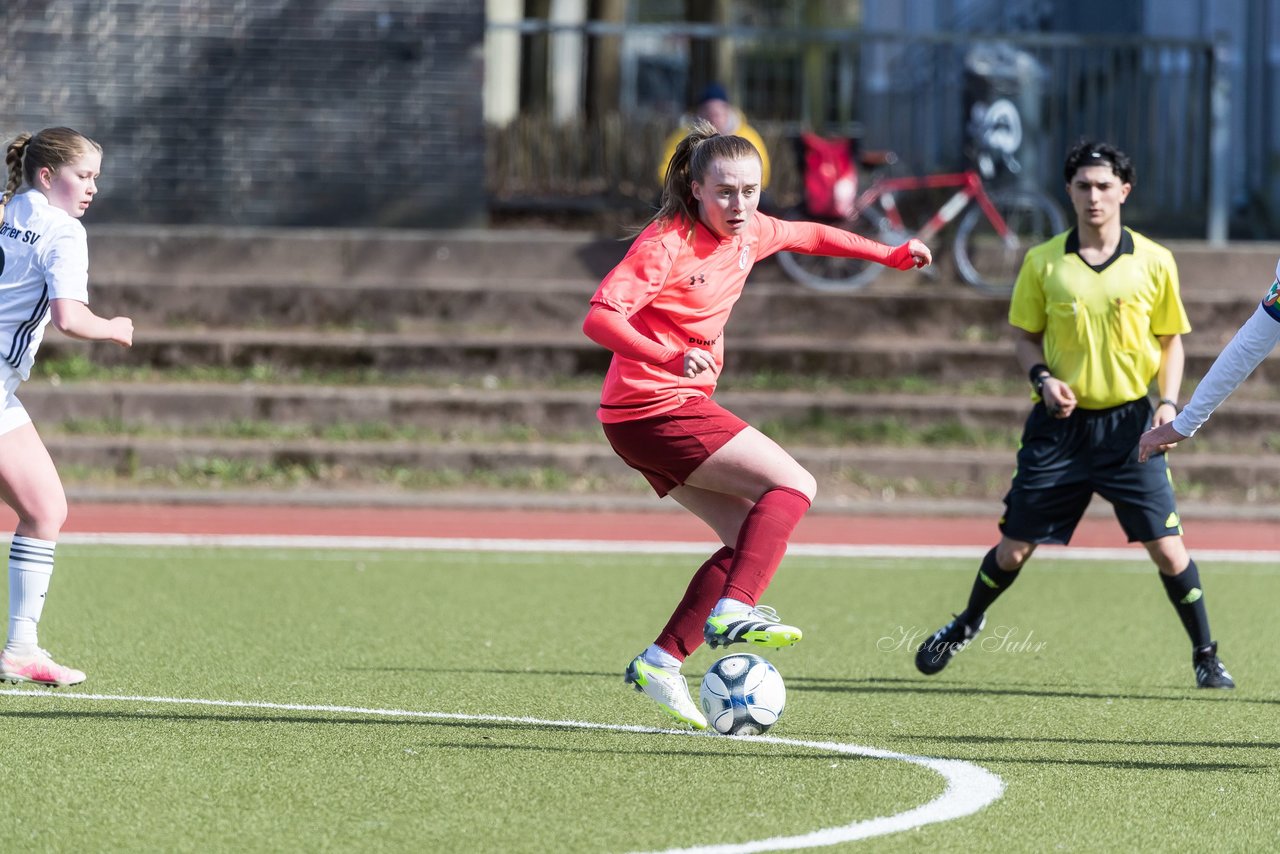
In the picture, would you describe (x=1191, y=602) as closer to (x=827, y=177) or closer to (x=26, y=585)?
(x=26, y=585)

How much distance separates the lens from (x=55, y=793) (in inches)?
187

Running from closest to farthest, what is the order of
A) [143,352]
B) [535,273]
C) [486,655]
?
[486,655] → [143,352] → [535,273]

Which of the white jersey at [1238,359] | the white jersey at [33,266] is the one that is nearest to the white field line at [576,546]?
the white jersey at [33,266]

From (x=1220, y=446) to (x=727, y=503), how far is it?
10.3m

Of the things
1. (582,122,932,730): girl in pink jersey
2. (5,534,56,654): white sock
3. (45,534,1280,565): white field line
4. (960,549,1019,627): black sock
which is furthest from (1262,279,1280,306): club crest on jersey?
(45,534,1280,565): white field line

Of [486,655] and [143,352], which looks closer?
[486,655]

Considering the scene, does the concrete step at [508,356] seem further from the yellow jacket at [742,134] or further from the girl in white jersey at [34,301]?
the girl in white jersey at [34,301]

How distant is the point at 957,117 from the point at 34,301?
1487 cm

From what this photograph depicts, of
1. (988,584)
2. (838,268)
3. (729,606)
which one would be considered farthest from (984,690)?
(838,268)

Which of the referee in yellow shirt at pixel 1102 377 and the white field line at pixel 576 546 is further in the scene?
the white field line at pixel 576 546

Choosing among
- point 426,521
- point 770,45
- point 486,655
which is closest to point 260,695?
point 486,655

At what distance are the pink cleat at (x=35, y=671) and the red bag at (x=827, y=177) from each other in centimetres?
1131

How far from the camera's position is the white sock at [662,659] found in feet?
18.5

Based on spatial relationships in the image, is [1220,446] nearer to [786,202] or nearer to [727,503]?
[786,202]
